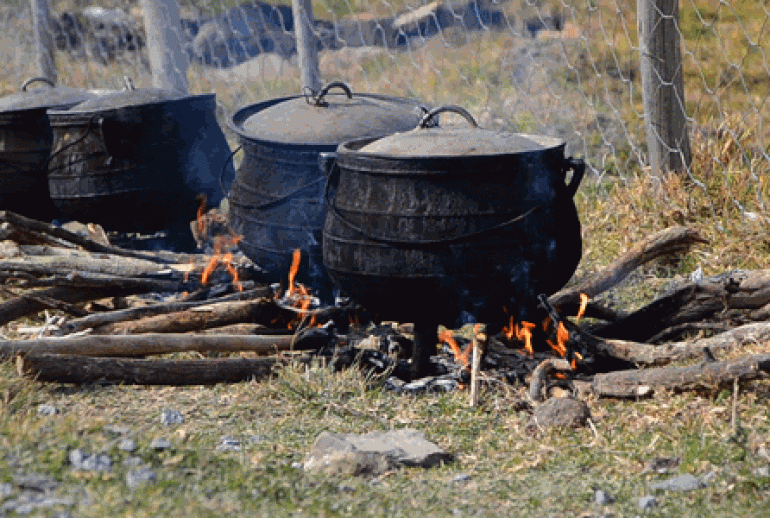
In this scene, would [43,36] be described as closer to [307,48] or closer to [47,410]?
[307,48]

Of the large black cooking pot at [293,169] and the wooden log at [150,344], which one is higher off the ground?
the large black cooking pot at [293,169]

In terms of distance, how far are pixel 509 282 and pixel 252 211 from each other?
1804 millimetres

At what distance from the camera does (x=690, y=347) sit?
436 cm

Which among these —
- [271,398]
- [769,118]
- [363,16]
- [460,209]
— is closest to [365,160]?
[460,209]

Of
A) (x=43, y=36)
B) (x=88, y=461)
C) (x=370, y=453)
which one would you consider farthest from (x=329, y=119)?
(x=43, y=36)

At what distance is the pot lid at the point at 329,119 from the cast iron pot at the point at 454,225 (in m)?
0.81

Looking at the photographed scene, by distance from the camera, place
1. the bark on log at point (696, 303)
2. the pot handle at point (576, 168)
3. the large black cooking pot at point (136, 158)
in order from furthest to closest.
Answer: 1. the large black cooking pot at point (136, 158)
2. the bark on log at point (696, 303)
3. the pot handle at point (576, 168)

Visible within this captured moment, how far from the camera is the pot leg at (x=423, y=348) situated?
4.68 metres

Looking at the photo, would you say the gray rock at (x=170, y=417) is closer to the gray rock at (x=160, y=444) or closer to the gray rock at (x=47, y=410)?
the gray rock at (x=47, y=410)

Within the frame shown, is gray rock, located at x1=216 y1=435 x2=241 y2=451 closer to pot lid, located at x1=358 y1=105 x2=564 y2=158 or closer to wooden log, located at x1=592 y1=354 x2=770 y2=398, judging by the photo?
pot lid, located at x1=358 y1=105 x2=564 y2=158

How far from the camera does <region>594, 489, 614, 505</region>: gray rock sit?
129 inches

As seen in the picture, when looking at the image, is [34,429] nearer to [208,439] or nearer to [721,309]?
[208,439]

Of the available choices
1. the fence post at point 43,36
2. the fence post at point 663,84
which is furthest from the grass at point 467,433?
the fence post at point 43,36

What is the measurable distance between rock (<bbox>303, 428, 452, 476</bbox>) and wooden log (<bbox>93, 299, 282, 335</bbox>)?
1.50 m
